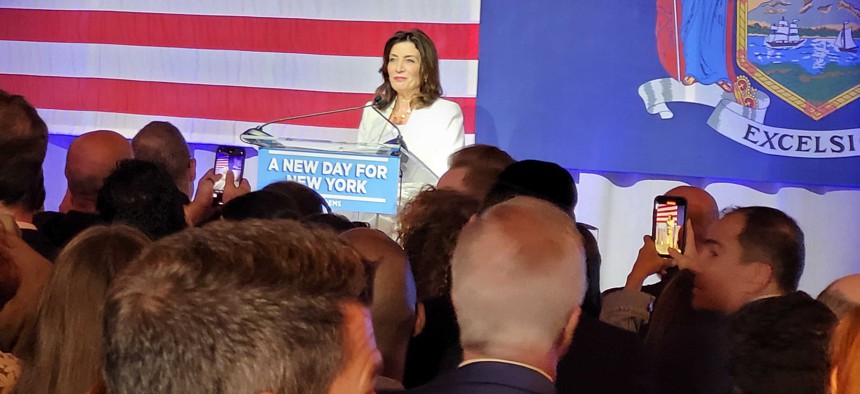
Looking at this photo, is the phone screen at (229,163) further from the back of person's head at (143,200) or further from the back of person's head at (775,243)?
the back of person's head at (775,243)

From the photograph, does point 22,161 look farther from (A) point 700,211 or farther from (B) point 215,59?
(B) point 215,59

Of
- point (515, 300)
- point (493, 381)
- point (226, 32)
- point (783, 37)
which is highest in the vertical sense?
point (783, 37)

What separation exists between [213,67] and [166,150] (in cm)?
199

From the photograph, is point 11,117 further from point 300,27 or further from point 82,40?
point 82,40

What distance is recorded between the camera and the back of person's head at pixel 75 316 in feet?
4.96

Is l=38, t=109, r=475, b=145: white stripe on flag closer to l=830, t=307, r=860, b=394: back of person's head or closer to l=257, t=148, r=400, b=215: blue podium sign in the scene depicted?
l=257, t=148, r=400, b=215: blue podium sign

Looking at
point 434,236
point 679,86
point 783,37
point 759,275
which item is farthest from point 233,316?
point 783,37

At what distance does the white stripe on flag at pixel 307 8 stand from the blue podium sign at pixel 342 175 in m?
1.94

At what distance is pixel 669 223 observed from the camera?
3.32m

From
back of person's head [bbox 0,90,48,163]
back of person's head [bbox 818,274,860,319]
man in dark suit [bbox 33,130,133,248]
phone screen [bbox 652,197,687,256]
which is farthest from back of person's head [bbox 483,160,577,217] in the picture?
man in dark suit [bbox 33,130,133,248]

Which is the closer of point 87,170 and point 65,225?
point 65,225

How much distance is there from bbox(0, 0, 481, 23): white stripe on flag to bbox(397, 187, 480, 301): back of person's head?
9.51ft

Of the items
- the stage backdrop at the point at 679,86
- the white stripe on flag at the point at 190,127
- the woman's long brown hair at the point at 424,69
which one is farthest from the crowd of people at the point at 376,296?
the white stripe on flag at the point at 190,127

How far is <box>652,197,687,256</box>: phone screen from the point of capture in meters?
3.30
